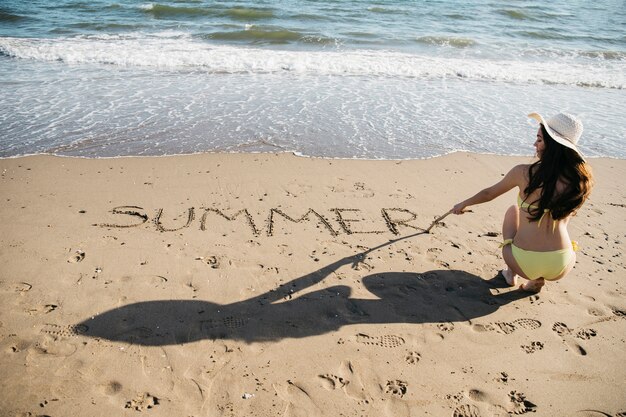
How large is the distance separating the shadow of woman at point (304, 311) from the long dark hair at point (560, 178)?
90 cm

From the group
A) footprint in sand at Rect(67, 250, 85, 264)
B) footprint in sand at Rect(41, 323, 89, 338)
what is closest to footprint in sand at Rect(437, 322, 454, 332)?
footprint in sand at Rect(41, 323, 89, 338)

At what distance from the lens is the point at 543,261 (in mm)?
3295

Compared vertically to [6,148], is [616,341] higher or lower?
lower

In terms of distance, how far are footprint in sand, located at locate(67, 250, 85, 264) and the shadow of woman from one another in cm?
82

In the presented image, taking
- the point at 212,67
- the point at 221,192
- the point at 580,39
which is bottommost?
the point at 221,192

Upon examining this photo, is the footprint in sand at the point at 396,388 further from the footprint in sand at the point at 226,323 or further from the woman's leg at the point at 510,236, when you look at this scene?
the woman's leg at the point at 510,236

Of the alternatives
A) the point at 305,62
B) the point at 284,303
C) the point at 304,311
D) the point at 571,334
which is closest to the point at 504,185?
the point at 571,334

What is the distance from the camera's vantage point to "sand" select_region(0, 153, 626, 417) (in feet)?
8.63

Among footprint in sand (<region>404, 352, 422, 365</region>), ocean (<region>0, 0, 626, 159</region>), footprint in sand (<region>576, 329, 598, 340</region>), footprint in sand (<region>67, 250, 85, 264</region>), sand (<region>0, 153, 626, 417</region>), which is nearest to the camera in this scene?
sand (<region>0, 153, 626, 417</region>)

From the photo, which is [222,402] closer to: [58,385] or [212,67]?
[58,385]

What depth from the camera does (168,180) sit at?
508cm

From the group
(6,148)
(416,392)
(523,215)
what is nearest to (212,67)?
(6,148)

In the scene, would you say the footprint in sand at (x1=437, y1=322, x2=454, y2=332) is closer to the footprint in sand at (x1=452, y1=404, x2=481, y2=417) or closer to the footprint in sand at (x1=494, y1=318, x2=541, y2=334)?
the footprint in sand at (x1=494, y1=318, x2=541, y2=334)

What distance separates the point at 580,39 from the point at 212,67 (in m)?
13.0
